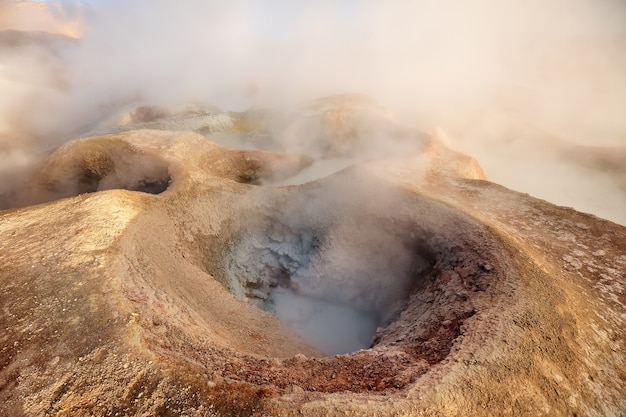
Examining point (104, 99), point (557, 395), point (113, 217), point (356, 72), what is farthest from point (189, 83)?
point (557, 395)

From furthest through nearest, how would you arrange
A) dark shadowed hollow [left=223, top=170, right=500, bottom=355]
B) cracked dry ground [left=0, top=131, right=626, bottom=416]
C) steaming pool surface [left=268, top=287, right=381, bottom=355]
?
steaming pool surface [left=268, top=287, right=381, bottom=355]
dark shadowed hollow [left=223, top=170, right=500, bottom=355]
cracked dry ground [left=0, top=131, right=626, bottom=416]

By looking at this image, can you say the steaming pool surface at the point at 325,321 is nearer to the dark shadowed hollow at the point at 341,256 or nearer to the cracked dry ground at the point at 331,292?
the dark shadowed hollow at the point at 341,256

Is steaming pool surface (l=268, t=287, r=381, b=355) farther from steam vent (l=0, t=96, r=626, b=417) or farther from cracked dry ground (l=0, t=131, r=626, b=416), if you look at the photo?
cracked dry ground (l=0, t=131, r=626, b=416)

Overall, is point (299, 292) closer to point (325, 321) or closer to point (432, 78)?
point (325, 321)

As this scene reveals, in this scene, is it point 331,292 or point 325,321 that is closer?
point 325,321

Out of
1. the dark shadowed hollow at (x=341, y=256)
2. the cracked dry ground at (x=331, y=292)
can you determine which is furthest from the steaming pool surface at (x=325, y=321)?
the cracked dry ground at (x=331, y=292)

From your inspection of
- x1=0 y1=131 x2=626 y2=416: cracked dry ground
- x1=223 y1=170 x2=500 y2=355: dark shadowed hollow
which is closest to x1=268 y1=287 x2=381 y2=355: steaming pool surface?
x1=223 y1=170 x2=500 y2=355: dark shadowed hollow

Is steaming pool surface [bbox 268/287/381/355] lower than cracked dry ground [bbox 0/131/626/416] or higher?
lower

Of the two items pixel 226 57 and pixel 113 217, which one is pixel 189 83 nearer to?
pixel 226 57

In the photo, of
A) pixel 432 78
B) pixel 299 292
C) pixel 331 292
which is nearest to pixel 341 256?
pixel 331 292
